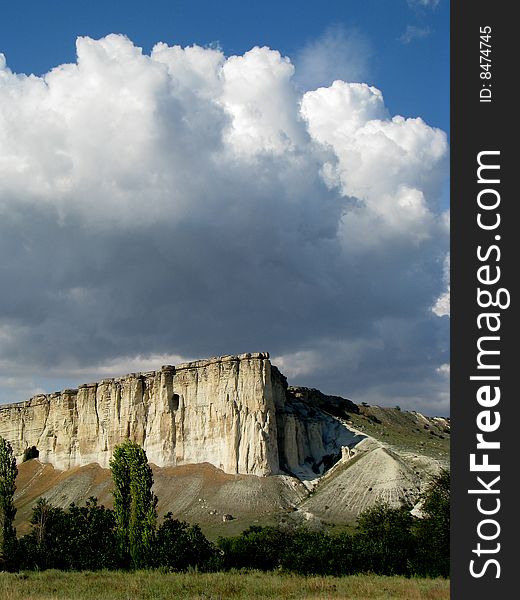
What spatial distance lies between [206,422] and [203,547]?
196 ft

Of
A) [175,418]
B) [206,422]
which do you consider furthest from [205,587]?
[175,418]

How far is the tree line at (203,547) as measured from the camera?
41.5 m

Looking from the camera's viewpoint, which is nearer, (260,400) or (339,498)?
(339,498)

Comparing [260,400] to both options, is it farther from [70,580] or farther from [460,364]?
[460,364]

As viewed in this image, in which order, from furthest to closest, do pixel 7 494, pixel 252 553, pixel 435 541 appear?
pixel 7 494
pixel 252 553
pixel 435 541

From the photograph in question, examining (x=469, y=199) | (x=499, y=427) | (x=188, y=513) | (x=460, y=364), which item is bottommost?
(x=188, y=513)

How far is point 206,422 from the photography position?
103 m

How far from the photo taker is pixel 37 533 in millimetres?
58781

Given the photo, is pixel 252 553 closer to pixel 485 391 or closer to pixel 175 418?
pixel 485 391

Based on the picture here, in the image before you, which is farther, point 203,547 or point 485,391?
point 203,547

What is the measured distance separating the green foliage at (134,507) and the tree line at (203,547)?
64 millimetres

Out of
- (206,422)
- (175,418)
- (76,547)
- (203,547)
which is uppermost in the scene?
(175,418)

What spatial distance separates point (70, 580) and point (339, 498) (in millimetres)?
54704

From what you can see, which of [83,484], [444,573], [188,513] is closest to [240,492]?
[188,513]
